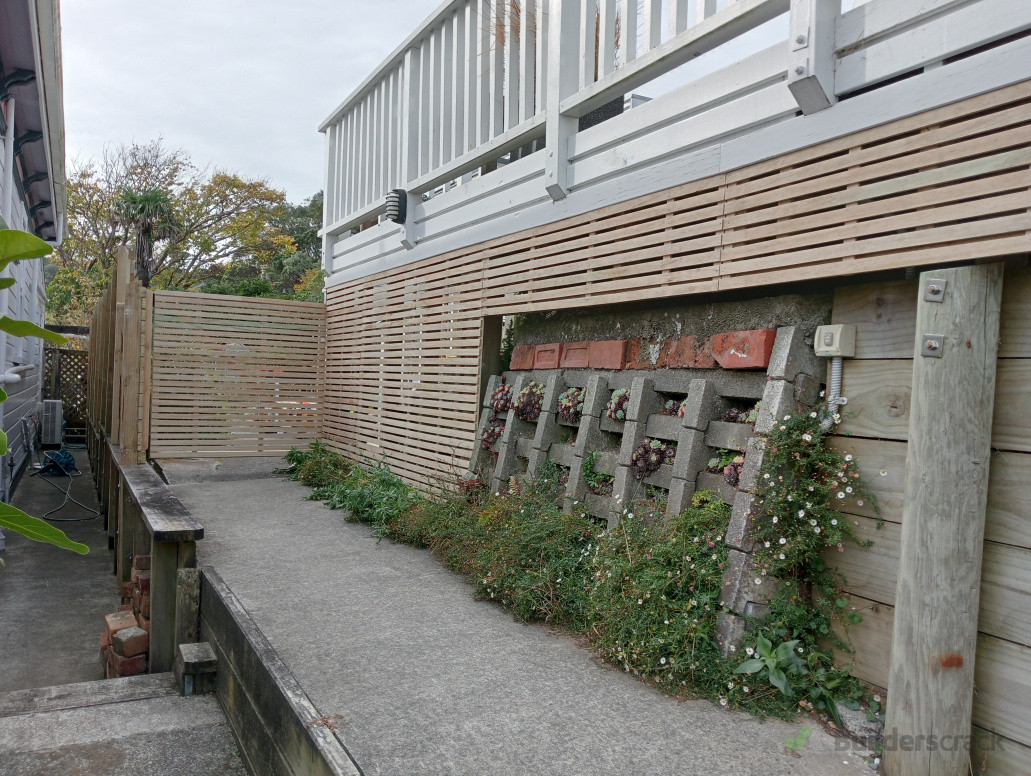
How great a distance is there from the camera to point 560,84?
445cm

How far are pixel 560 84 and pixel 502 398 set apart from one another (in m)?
2.02

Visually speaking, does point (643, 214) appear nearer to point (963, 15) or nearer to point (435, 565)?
point (963, 15)

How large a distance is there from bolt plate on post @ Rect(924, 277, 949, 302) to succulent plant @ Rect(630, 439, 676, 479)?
4.75ft

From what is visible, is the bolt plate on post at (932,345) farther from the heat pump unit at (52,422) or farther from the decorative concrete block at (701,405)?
the heat pump unit at (52,422)

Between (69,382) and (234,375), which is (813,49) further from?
(69,382)

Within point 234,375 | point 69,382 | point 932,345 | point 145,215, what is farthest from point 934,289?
point 145,215

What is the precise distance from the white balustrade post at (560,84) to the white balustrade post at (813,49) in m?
1.76

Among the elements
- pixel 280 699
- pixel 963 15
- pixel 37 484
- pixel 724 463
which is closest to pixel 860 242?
pixel 963 15

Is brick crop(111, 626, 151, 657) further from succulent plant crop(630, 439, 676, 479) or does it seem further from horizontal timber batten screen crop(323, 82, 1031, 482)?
succulent plant crop(630, 439, 676, 479)

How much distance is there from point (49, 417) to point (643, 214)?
563 inches

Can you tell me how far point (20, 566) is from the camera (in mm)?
7309

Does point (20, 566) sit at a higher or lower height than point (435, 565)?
lower

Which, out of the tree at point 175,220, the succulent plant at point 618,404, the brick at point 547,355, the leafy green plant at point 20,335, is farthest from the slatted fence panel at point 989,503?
the tree at point 175,220

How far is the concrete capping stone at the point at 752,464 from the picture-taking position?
2.95 meters
